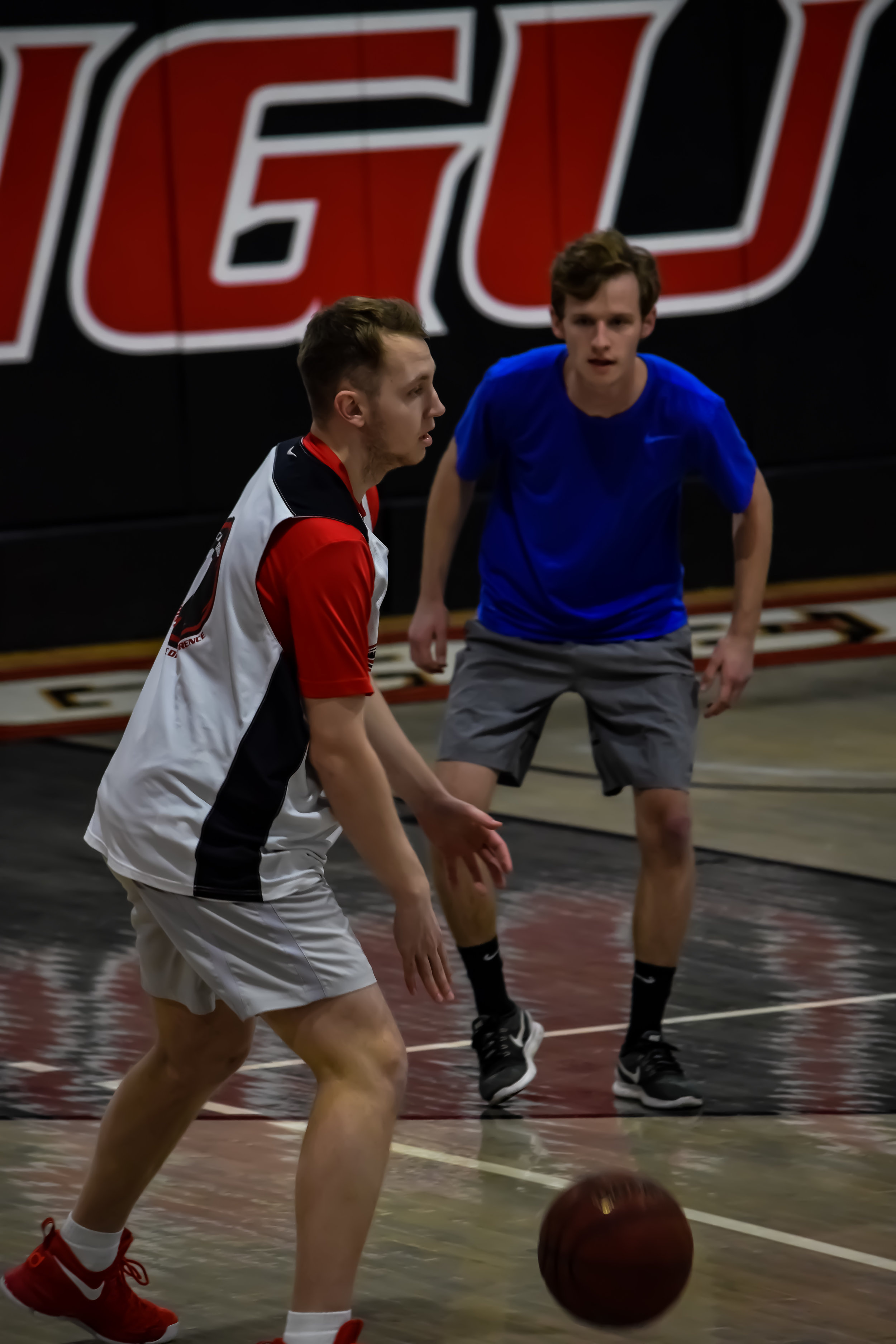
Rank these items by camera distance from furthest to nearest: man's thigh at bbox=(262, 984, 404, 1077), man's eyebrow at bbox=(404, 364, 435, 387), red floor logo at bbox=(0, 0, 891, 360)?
red floor logo at bbox=(0, 0, 891, 360)
man's eyebrow at bbox=(404, 364, 435, 387)
man's thigh at bbox=(262, 984, 404, 1077)

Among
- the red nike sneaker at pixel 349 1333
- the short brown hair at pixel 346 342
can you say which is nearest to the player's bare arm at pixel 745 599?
the short brown hair at pixel 346 342

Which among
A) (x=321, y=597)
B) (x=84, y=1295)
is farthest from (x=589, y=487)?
(x=84, y=1295)

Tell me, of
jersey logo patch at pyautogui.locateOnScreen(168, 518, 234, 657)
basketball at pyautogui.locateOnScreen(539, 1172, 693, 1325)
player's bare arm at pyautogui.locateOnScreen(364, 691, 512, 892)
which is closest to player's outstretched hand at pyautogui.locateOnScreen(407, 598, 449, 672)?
player's bare arm at pyautogui.locateOnScreen(364, 691, 512, 892)

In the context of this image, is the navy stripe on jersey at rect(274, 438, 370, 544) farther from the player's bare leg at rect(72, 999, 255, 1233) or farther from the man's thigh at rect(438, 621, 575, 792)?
the man's thigh at rect(438, 621, 575, 792)

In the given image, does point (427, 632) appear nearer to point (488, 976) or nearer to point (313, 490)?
point (488, 976)

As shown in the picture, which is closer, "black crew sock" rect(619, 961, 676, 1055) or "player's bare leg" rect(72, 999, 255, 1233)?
"player's bare leg" rect(72, 999, 255, 1233)

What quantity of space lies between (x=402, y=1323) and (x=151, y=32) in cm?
794

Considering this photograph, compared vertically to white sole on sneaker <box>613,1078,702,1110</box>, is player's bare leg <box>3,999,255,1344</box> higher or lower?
higher

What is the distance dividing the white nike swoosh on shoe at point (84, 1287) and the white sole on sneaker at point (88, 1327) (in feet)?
0.15

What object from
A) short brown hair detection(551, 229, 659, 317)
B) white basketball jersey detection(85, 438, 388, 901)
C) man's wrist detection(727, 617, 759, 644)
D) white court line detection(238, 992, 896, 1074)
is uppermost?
short brown hair detection(551, 229, 659, 317)

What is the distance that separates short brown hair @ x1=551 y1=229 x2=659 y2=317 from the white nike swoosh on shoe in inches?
90.4

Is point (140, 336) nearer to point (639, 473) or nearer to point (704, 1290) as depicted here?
point (639, 473)

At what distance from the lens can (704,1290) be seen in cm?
369

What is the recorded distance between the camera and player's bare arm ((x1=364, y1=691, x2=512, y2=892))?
11.0ft
